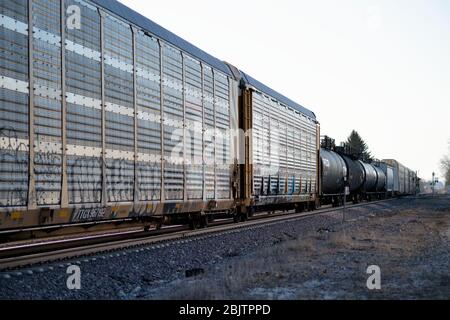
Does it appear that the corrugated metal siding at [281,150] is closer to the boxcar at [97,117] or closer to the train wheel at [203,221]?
the train wheel at [203,221]

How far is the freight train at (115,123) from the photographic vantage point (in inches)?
293

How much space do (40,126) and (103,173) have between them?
174 cm

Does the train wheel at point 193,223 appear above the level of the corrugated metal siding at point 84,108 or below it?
below

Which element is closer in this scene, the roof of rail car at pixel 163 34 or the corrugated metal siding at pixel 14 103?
the corrugated metal siding at pixel 14 103

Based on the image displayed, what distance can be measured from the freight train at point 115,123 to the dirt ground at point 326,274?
2.67 m

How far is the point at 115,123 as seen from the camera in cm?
966

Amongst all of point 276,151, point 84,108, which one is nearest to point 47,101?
point 84,108

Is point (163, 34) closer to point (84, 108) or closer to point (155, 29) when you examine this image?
point (155, 29)

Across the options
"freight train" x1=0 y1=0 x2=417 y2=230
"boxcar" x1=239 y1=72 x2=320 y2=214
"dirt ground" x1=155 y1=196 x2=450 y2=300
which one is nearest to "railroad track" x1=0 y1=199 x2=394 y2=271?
"freight train" x1=0 y1=0 x2=417 y2=230

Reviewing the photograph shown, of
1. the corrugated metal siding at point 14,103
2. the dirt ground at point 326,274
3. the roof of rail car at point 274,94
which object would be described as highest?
the roof of rail car at point 274,94

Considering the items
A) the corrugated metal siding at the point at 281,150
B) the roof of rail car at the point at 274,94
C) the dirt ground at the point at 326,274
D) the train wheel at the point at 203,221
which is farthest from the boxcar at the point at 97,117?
the corrugated metal siding at the point at 281,150

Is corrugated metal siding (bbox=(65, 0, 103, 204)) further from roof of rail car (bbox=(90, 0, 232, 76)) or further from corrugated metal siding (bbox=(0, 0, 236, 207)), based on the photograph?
roof of rail car (bbox=(90, 0, 232, 76))

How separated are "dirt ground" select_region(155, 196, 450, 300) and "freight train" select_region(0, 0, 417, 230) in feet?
8.74
